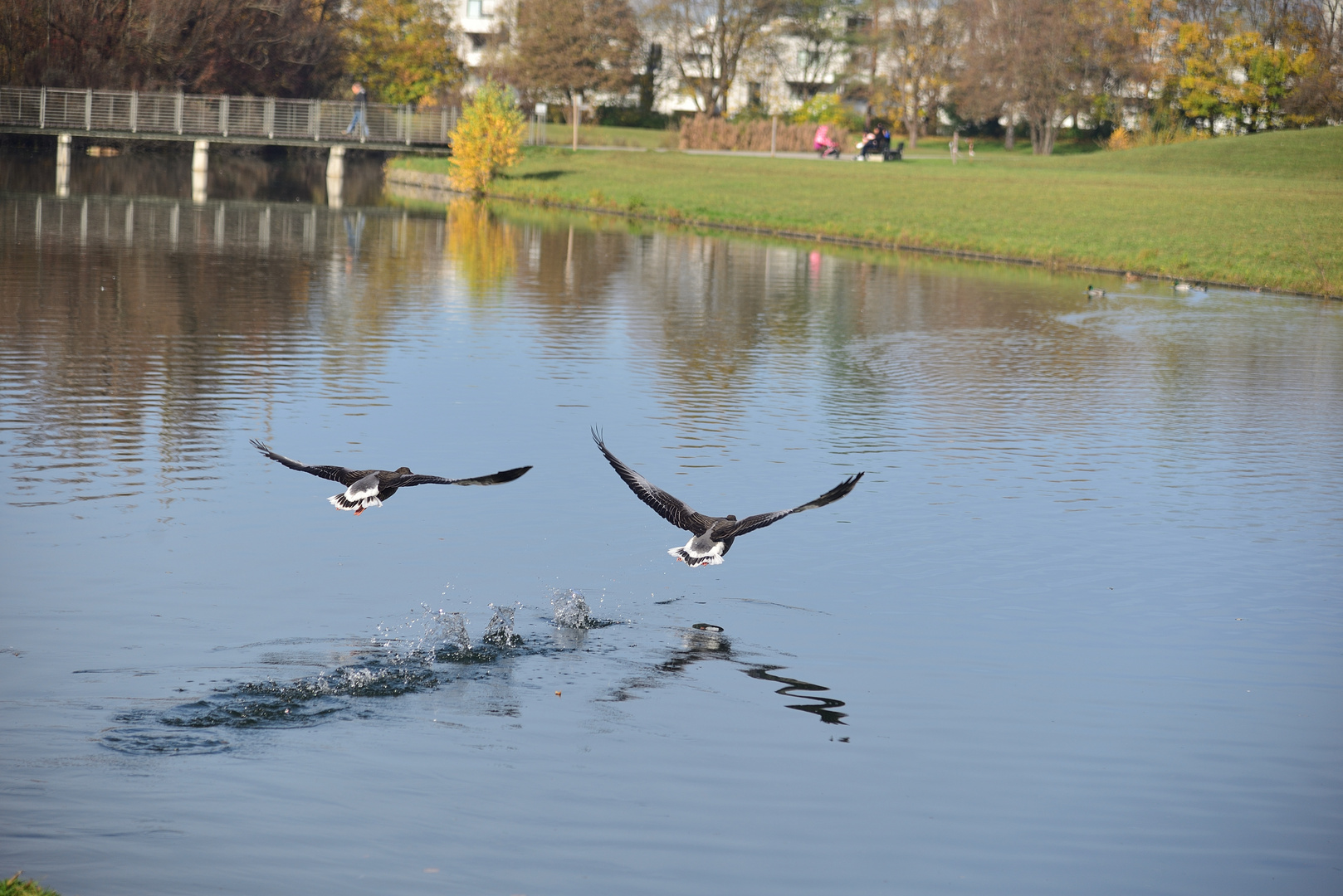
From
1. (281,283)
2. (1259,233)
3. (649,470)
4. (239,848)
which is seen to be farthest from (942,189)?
(239,848)

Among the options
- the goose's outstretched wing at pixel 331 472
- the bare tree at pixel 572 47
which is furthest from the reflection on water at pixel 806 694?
the bare tree at pixel 572 47

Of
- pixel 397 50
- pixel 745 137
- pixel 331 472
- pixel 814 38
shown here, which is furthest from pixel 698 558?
pixel 814 38

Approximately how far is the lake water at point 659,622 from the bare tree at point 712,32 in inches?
2561

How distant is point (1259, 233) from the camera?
1353 inches

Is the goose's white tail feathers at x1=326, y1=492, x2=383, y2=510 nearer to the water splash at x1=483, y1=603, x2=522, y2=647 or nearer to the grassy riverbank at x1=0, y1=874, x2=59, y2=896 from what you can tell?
the water splash at x1=483, y1=603, x2=522, y2=647

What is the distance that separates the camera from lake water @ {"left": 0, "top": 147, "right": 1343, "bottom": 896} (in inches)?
277

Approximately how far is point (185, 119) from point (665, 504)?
53.3 metres

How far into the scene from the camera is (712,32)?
84.4 meters

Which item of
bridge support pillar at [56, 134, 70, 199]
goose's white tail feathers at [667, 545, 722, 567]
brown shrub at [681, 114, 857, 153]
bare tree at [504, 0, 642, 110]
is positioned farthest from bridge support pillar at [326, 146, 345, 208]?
goose's white tail feathers at [667, 545, 722, 567]

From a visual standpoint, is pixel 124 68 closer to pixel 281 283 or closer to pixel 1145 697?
pixel 281 283

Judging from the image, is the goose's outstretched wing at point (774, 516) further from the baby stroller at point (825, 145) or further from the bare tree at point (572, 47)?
the bare tree at point (572, 47)

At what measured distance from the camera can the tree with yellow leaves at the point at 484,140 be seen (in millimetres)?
53281

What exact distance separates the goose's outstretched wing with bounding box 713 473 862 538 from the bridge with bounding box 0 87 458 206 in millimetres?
48132

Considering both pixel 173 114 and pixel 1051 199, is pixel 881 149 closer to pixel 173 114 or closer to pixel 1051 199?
pixel 1051 199
